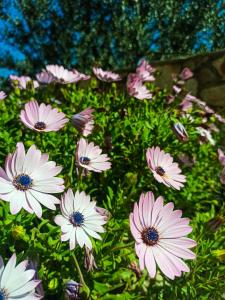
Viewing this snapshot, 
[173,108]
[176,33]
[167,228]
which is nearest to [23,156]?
[167,228]

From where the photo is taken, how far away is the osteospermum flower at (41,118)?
160cm

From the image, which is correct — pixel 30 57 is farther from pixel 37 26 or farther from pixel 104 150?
pixel 104 150

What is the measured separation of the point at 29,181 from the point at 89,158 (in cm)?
38

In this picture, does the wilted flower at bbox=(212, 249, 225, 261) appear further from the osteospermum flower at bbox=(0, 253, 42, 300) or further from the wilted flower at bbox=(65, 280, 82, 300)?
the osteospermum flower at bbox=(0, 253, 42, 300)

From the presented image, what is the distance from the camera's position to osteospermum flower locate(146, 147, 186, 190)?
1553 millimetres

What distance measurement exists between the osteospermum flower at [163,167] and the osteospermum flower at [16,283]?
65 cm

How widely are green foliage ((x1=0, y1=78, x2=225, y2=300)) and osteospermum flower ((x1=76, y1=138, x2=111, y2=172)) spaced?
0.07m

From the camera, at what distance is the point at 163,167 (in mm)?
1637

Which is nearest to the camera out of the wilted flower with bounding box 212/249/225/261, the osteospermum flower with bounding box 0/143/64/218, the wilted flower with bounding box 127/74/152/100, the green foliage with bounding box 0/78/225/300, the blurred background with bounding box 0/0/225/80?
the osteospermum flower with bounding box 0/143/64/218

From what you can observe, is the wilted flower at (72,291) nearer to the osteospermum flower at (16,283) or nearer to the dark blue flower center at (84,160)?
the osteospermum flower at (16,283)

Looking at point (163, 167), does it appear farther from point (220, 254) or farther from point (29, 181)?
point (29, 181)

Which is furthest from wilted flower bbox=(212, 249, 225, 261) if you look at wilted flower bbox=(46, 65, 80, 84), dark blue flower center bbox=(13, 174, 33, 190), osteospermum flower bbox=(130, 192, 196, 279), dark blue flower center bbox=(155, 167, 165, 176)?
wilted flower bbox=(46, 65, 80, 84)

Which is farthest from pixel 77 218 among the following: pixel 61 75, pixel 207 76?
pixel 207 76

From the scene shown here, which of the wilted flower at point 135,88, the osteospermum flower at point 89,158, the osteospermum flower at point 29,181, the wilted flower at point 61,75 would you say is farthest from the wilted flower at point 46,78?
the osteospermum flower at point 29,181
